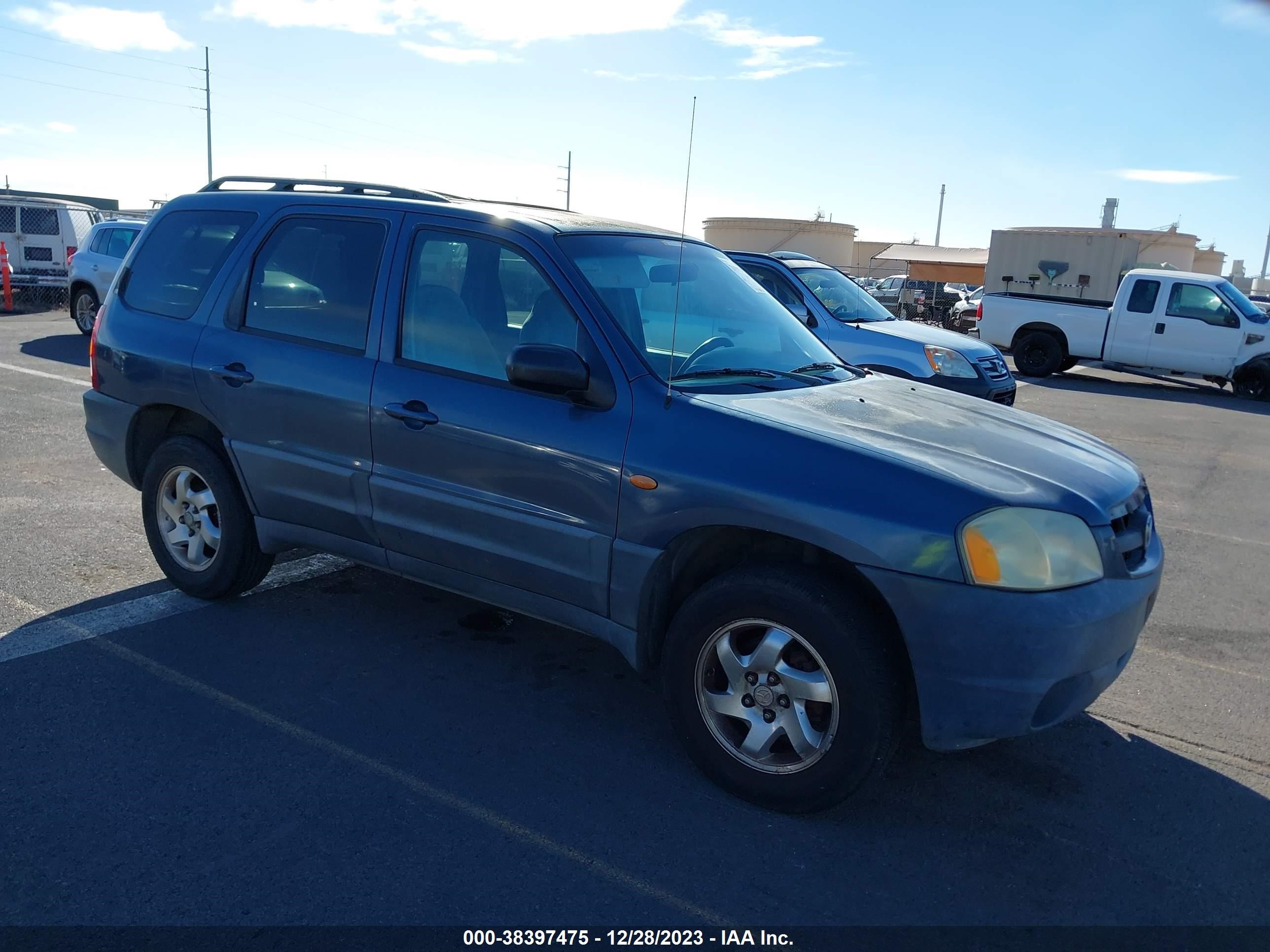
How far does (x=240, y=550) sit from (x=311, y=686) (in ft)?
3.18

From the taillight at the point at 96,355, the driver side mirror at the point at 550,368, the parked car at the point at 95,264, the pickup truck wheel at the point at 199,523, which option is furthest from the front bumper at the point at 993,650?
the parked car at the point at 95,264

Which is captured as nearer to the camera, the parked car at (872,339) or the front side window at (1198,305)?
the parked car at (872,339)

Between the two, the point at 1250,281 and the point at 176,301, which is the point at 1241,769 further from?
the point at 1250,281

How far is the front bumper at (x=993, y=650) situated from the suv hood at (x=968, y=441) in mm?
295

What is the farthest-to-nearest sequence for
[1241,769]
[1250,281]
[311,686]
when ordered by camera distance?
[1250,281] < [311,686] < [1241,769]

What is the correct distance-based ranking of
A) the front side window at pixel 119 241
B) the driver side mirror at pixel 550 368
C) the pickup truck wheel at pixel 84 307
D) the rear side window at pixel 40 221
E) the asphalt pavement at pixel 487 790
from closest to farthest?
1. the asphalt pavement at pixel 487 790
2. the driver side mirror at pixel 550 368
3. the pickup truck wheel at pixel 84 307
4. the front side window at pixel 119 241
5. the rear side window at pixel 40 221

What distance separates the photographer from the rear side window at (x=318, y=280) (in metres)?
4.23

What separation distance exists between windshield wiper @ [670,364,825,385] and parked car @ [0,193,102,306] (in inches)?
779

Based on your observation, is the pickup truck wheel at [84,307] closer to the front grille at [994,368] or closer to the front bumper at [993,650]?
the front grille at [994,368]

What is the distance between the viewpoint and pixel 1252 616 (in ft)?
17.9

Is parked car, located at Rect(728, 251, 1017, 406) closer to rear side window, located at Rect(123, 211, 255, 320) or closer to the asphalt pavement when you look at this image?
the asphalt pavement

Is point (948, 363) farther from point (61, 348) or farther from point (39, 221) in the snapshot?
point (39, 221)

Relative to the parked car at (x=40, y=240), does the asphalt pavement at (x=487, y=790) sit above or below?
below

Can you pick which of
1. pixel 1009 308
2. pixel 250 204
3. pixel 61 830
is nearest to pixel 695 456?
pixel 61 830
